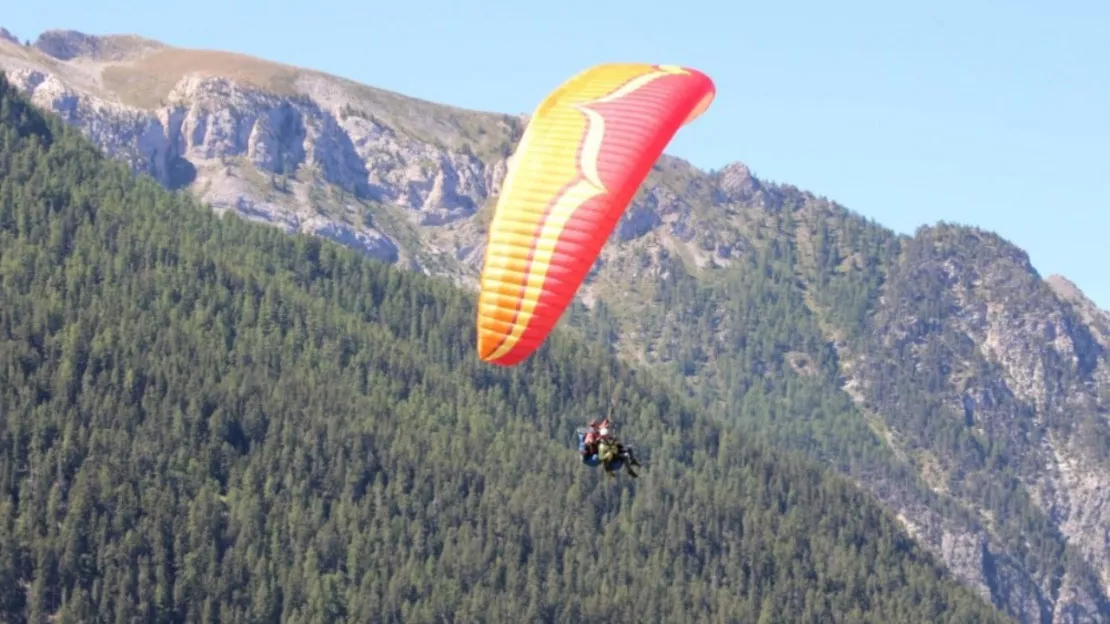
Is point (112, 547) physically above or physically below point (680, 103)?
below

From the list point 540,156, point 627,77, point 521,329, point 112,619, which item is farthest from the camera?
point 112,619

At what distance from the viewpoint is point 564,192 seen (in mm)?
71750

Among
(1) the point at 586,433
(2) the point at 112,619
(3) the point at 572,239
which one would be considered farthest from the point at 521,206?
(2) the point at 112,619

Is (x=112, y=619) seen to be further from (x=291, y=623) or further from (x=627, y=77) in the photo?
(x=627, y=77)

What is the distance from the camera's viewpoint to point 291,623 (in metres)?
198


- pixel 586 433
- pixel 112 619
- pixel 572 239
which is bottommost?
pixel 112 619

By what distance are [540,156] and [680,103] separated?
20.1 feet

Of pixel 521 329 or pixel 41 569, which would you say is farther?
pixel 41 569

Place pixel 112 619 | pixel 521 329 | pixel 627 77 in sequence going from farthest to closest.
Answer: pixel 112 619 < pixel 627 77 < pixel 521 329

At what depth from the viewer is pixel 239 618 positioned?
198 meters

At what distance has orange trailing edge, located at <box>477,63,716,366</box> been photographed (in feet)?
226

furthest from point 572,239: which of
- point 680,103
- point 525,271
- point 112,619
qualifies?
point 112,619

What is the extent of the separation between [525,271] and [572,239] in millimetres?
1680

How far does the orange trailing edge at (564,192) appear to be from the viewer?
2709 inches
